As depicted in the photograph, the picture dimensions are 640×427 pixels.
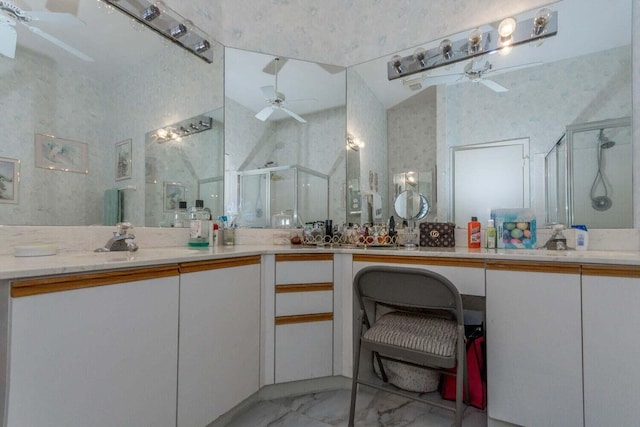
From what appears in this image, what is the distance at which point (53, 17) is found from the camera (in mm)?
1333

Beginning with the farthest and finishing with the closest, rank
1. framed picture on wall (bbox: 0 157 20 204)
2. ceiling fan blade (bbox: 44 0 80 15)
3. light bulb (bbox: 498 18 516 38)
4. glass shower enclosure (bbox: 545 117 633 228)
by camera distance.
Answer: light bulb (bbox: 498 18 516 38)
glass shower enclosure (bbox: 545 117 633 228)
ceiling fan blade (bbox: 44 0 80 15)
framed picture on wall (bbox: 0 157 20 204)

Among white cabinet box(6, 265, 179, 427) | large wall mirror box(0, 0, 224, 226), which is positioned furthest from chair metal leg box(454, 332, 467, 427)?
large wall mirror box(0, 0, 224, 226)

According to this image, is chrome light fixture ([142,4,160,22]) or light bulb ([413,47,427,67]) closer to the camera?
chrome light fixture ([142,4,160,22])

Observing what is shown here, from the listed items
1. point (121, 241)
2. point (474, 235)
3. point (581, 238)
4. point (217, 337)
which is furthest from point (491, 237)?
point (121, 241)

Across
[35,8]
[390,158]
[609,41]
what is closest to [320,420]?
[390,158]

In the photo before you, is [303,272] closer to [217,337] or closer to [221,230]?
[217,337]

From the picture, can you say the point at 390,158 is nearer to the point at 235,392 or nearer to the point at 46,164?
the point at 235,392

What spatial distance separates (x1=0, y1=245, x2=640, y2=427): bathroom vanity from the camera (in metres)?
0.81

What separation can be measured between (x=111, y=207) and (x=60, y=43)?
2.55 ft

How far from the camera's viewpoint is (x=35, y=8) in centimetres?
128

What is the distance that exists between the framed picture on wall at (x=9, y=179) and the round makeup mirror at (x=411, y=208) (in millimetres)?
2016

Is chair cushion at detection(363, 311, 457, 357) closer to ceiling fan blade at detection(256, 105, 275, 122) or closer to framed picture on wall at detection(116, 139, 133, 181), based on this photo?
framed picture on wall at detection(116, 139, 133, 181)

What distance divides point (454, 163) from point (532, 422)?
1.41 m

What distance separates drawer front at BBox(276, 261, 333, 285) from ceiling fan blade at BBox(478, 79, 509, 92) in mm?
1511
